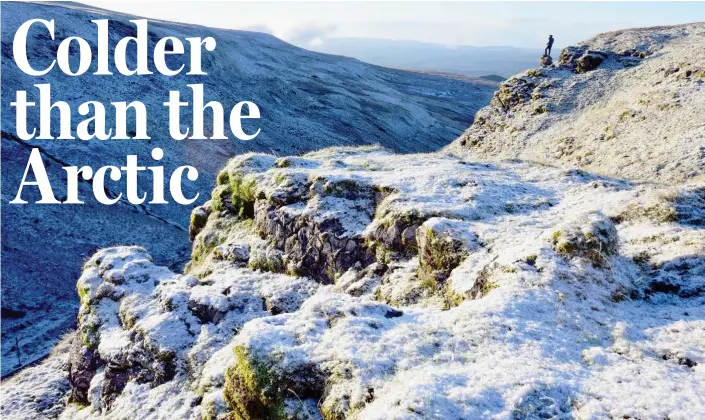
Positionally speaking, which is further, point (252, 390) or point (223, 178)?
point (223, 178)

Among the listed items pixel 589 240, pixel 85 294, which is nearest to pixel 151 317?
pixel 85 294

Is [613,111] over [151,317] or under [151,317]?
over

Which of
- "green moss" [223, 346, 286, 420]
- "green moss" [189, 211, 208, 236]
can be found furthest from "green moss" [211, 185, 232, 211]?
"green moss" [223, 346, 286, 420]

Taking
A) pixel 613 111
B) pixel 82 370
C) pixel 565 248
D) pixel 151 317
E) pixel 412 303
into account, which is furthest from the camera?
pixel 613 111

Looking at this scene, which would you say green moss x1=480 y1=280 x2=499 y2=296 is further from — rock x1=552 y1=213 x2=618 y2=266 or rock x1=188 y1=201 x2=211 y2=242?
rock x1=188 y1=201 x2=211 y2=242

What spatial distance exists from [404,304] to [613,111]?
27.9 m

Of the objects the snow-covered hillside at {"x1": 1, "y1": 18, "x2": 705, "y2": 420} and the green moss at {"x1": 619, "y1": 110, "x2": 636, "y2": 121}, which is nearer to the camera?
the snow-covered hillside at {"x1": 1, "y1": 18, "x2": 705, "y2": 420}

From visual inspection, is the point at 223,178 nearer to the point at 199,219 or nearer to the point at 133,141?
the point at 199,219

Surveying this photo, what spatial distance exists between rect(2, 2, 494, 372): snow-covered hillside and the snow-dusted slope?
27418mm

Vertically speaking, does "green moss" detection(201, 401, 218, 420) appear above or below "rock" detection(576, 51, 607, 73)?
below

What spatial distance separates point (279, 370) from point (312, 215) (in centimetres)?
1062

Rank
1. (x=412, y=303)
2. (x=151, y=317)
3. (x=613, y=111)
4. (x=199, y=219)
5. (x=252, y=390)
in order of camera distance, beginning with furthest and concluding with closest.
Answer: (x=613, y=111) → (x=199, y=219) → (x=151, y=317) → (x=412, y=303) → (x=252, y=390)

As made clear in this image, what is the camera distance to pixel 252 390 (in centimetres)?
978

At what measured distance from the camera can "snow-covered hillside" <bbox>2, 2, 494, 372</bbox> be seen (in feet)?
108
